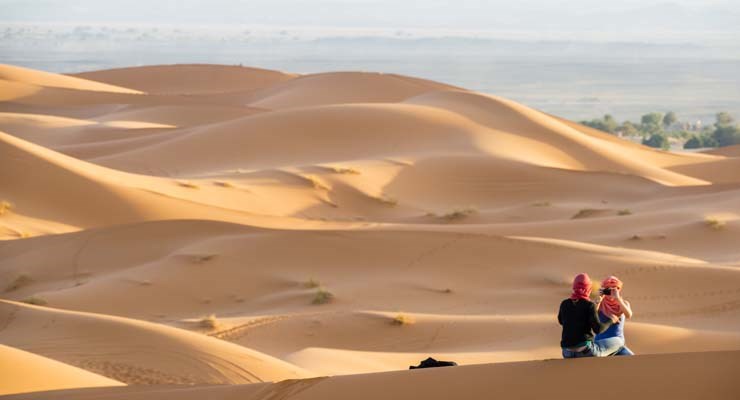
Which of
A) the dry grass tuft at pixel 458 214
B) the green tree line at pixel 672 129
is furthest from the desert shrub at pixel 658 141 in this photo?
the dry grass tuft at pixel 458 214

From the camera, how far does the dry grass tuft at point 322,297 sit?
48.7 feet

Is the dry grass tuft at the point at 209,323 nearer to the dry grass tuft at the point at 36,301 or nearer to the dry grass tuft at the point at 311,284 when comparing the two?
the dry grass tuft at the point at 36,301

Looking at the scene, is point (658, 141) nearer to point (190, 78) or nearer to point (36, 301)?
point (190, 78)

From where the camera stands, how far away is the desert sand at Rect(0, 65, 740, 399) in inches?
346

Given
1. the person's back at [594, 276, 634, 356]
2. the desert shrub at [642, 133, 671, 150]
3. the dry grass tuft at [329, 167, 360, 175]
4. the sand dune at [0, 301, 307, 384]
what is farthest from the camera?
the desert shrub at [642, 133, 671, 150]

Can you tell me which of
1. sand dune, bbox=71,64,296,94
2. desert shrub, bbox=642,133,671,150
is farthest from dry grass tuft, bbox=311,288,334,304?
desert shrub, bbox=642,133,671,150

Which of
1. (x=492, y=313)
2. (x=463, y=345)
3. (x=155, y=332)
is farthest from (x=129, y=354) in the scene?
(x=492, y=313)

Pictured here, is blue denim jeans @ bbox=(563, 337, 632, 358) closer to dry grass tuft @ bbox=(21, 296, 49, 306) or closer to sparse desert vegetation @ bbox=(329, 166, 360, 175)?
dry grass tuft @ bbox=(21, 296, 49, 306)

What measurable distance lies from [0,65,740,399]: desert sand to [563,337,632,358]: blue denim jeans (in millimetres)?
147

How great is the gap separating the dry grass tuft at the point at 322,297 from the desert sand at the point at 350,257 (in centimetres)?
4

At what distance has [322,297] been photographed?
14.9 m

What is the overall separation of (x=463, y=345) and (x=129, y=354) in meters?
3.81

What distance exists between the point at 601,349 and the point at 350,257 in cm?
915

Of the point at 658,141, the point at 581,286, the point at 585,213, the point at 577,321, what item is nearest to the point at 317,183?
the point at 585,213
